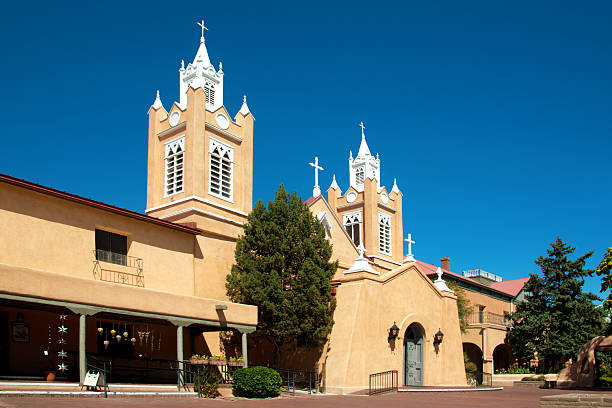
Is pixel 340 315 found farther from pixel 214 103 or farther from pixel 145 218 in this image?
pixel 214 103

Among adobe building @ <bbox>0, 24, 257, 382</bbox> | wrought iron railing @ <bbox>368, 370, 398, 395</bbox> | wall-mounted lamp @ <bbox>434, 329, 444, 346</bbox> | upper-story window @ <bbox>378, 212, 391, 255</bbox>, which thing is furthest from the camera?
upper-story window @ <bbox>378, 212, 391, 255</bbox>

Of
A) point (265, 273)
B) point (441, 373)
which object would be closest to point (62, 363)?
point (265, 273)

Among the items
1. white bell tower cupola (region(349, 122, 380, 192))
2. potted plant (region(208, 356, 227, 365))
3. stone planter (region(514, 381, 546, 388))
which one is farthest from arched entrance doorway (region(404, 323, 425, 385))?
white bell tower cupola (region(349, 122, 380, 192))

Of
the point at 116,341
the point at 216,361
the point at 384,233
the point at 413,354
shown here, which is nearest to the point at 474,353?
the point at 384,233

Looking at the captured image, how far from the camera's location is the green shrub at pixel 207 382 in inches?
804

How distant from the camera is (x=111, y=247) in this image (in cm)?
2358

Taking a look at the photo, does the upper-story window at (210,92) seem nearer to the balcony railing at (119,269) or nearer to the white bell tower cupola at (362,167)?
the balcony railing at (119,269)

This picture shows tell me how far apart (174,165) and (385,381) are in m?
13.7

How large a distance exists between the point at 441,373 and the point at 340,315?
7.30 meters

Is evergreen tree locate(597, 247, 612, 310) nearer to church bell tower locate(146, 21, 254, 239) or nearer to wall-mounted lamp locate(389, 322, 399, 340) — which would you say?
wall-mounted lamp locate(389, 322, 399, 340)

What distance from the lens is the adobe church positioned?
65.3 feet

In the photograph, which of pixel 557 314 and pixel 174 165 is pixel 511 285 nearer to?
pixel 557 314

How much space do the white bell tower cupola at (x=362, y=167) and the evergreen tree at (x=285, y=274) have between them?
20708 millimetres

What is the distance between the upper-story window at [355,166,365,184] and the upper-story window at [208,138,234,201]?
60.3 feet
